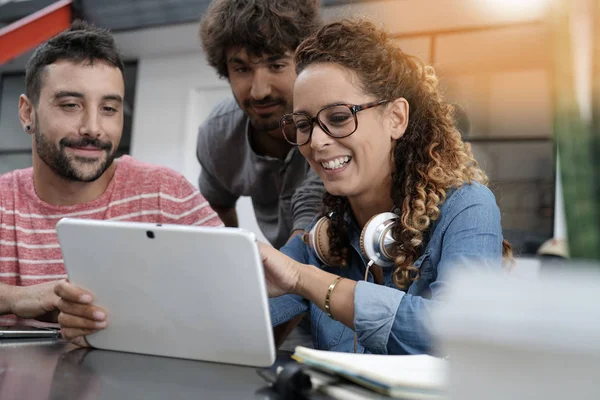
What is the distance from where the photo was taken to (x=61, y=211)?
1.67 metres

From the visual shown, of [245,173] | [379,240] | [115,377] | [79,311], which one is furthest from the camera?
[245,173]

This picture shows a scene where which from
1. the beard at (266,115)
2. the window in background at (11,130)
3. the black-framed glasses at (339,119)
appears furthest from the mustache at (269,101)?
the window in background at (11,130)

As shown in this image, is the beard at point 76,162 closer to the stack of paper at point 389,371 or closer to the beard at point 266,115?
the beard at point 266,115

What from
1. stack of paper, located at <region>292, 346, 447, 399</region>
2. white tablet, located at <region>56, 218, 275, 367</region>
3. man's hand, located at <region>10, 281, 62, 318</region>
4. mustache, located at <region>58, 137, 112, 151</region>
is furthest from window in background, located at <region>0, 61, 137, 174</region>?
stack of paper, located at <region>292, 346, 447, 399</region>

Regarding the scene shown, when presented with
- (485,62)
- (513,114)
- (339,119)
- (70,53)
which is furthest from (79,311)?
(485,62)

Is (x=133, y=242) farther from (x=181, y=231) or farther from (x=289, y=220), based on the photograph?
(x=289, y=220)

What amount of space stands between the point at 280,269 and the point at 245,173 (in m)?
1.14

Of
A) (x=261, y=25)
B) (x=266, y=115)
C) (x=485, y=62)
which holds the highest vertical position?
(x=485, y=62)

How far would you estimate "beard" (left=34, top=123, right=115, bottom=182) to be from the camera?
64.4 inches

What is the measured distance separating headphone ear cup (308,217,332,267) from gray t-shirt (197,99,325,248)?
1.78ft

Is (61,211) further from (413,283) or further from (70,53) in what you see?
(413,283)

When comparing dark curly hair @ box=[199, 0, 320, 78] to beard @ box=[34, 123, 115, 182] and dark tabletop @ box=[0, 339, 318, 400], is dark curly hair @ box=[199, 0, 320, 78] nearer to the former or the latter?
beard @ box=[34, 123, 115, 182]

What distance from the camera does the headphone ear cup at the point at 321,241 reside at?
132cm

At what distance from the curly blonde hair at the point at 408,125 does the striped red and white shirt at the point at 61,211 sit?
527mm
